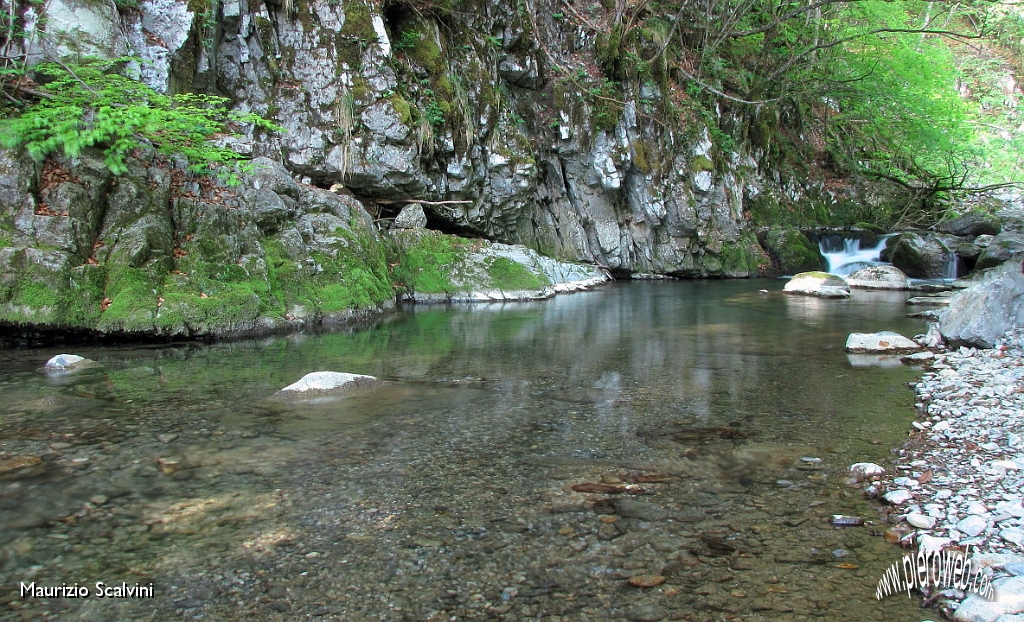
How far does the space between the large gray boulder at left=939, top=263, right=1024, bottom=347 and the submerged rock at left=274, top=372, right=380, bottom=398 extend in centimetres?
801

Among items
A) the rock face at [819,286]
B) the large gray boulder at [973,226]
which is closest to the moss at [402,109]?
the rock face at [819,286]

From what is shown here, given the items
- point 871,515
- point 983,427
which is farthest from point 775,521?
point 983,427

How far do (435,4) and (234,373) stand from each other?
1520cm

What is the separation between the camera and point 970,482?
12.1 feet

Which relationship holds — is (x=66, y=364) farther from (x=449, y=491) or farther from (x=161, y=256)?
(x=449, y=491)

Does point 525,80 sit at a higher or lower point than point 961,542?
higher

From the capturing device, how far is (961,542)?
2.99 m

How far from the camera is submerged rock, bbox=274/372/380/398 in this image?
6.14m

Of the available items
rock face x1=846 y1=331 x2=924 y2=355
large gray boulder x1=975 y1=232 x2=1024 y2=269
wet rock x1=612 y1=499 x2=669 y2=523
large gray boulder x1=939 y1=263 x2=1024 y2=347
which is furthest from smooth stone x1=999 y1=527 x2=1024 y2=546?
large gray boulder x1=975 y1=232 x2=1024 y2=269

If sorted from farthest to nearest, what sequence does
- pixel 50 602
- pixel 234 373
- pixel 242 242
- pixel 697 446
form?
pixel 242 242, pixel 234 373, pixel 697 446, pixel 50 602

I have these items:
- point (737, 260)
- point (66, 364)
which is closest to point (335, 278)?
point (66, 364)

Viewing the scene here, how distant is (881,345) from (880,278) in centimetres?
1315

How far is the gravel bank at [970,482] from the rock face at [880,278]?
14.8 metres

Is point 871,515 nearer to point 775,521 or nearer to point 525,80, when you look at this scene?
point 775,521
